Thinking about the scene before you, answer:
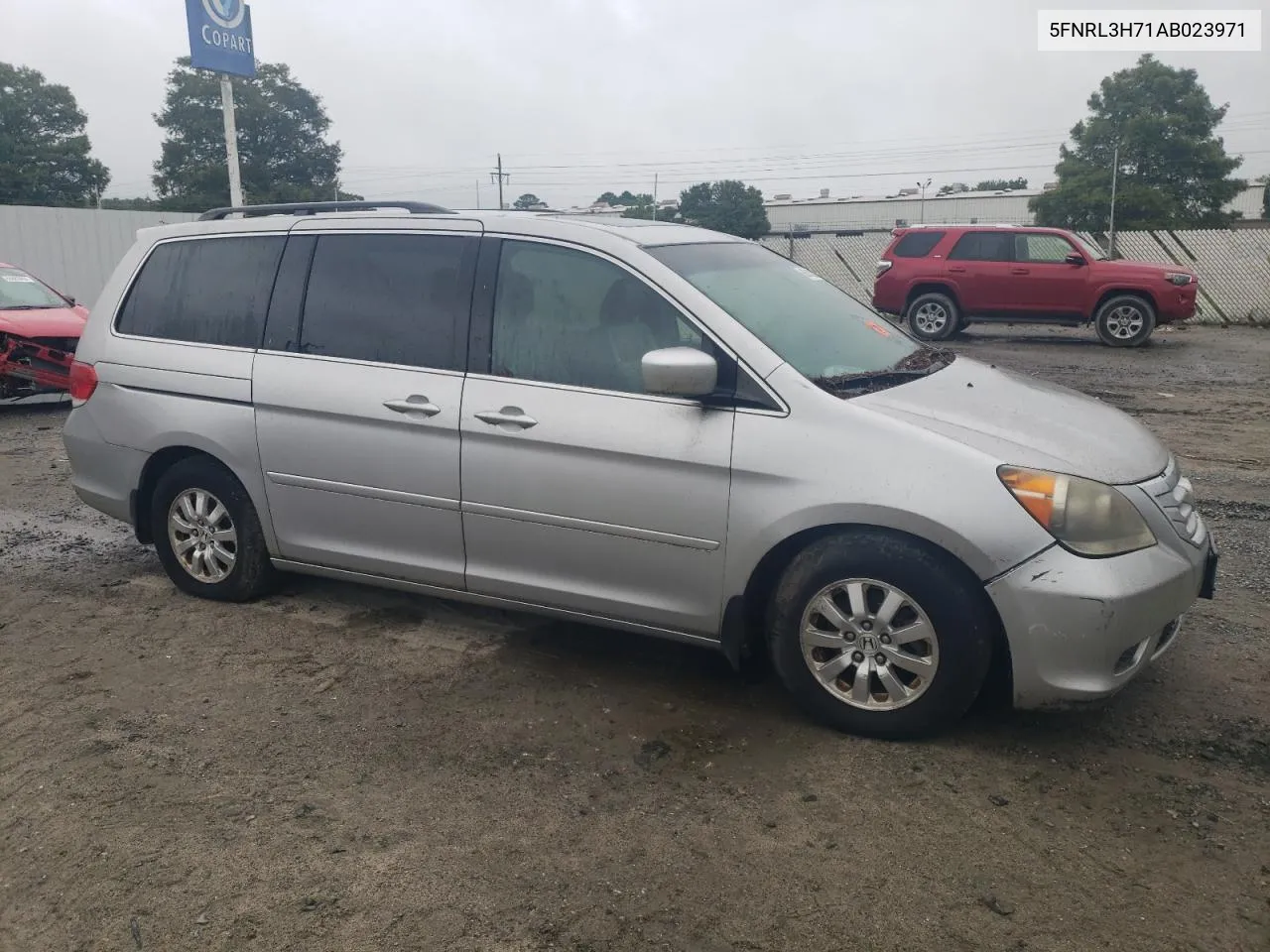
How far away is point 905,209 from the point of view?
60.3 meters

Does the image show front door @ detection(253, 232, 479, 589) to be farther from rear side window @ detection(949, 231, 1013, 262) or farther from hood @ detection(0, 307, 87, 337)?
rear side window @ detection(949, 231, 1013, 262)

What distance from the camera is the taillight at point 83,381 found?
521cm

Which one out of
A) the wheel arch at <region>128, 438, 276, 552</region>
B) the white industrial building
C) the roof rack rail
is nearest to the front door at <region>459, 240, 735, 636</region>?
the roof rack rail

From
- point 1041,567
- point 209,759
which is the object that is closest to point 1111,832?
point 1041,567

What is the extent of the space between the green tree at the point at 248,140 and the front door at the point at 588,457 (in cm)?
5573

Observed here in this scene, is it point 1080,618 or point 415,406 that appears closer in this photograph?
point 1080,618

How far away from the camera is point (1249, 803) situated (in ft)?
10.4

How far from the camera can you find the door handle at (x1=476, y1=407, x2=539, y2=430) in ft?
13.1

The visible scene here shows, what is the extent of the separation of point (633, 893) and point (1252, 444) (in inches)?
312

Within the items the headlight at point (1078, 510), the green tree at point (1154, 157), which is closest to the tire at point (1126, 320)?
the headlight at point (1078, 510)

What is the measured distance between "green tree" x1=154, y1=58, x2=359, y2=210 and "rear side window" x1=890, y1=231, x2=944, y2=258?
45058 millimetres

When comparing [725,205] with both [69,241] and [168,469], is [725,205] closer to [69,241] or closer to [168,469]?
[69,241]

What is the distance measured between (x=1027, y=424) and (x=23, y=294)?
1132cm

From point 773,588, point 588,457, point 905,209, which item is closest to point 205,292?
point 588,457
